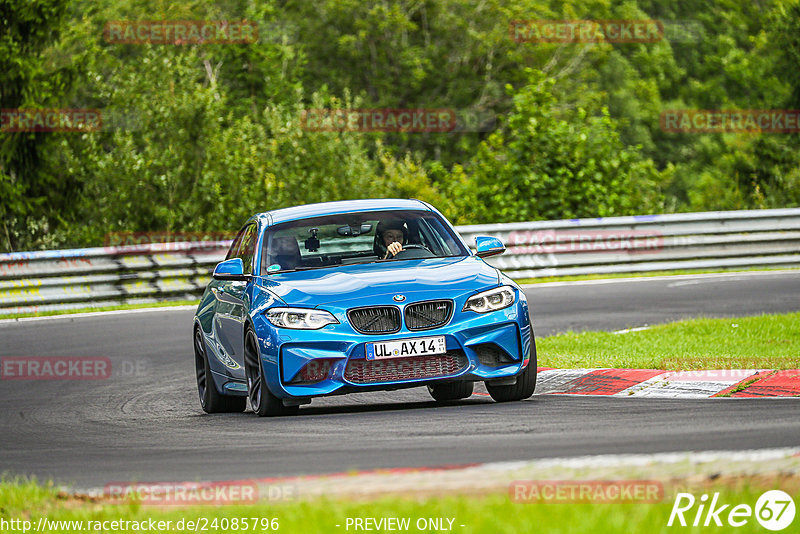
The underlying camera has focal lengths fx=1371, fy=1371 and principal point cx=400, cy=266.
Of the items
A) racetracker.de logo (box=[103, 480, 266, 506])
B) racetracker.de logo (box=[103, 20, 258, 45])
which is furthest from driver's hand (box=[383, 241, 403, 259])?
racetracker.de logo (box=[103, 20, 258, 45])

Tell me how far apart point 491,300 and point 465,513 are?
4349mm

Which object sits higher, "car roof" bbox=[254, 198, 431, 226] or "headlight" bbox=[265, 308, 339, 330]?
"car roof" bbox=[254, 198, 431, 226]

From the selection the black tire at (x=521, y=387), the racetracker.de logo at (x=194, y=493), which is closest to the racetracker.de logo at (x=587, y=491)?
the racetracker.de logo at (x=194, y=493)

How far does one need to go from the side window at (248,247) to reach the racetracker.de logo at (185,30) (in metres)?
30.7

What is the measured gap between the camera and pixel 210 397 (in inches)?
423

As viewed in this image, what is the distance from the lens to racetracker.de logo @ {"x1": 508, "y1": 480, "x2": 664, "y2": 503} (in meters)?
5.14

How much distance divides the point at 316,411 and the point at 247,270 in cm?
128

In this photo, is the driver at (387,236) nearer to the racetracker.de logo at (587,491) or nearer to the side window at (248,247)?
the side window at (248,247)

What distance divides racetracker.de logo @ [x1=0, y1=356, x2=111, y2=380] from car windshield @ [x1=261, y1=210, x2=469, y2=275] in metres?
3.79

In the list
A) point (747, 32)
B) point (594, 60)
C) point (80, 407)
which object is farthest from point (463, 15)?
point (80, 407)

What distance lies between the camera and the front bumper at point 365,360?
8930 mm

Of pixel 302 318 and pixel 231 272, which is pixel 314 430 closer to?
pixel 302 318

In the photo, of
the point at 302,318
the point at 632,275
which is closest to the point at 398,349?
the point at 302,318

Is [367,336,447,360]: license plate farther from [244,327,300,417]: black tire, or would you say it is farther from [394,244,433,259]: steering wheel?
[394,244,433,259]: steering wheel
